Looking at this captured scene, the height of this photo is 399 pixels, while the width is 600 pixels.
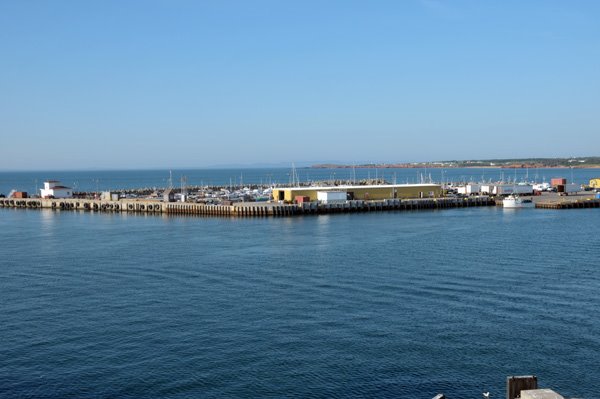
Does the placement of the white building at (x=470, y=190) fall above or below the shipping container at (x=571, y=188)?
above

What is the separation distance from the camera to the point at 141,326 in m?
25.3

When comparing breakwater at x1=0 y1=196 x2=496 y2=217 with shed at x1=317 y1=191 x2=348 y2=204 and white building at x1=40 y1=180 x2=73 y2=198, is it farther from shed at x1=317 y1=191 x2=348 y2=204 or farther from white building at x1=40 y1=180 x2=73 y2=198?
white building at x1=40 y1=180 x2=73 y2=198

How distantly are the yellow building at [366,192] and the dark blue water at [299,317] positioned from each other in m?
30.3

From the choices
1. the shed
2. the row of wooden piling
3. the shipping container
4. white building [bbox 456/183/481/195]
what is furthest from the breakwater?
the shipping container

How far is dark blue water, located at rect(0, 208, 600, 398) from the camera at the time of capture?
1984 cm

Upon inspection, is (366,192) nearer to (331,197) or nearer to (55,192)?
(331,197)

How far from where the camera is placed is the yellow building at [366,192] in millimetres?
78688

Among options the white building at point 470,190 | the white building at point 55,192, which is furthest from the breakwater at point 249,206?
the white building at point 470,190

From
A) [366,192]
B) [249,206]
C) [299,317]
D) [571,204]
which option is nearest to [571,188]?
[571,204]

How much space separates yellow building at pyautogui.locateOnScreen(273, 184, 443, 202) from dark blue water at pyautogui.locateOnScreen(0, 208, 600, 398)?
30.3 metres

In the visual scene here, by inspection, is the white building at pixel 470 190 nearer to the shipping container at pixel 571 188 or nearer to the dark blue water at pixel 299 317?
the shipping container at pixel 571 188

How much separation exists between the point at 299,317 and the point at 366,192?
5651 cm

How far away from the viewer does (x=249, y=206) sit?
73750 mm

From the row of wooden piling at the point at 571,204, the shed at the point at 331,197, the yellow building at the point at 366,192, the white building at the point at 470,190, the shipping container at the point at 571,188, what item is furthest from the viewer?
the shipping container at the point at 571,188
